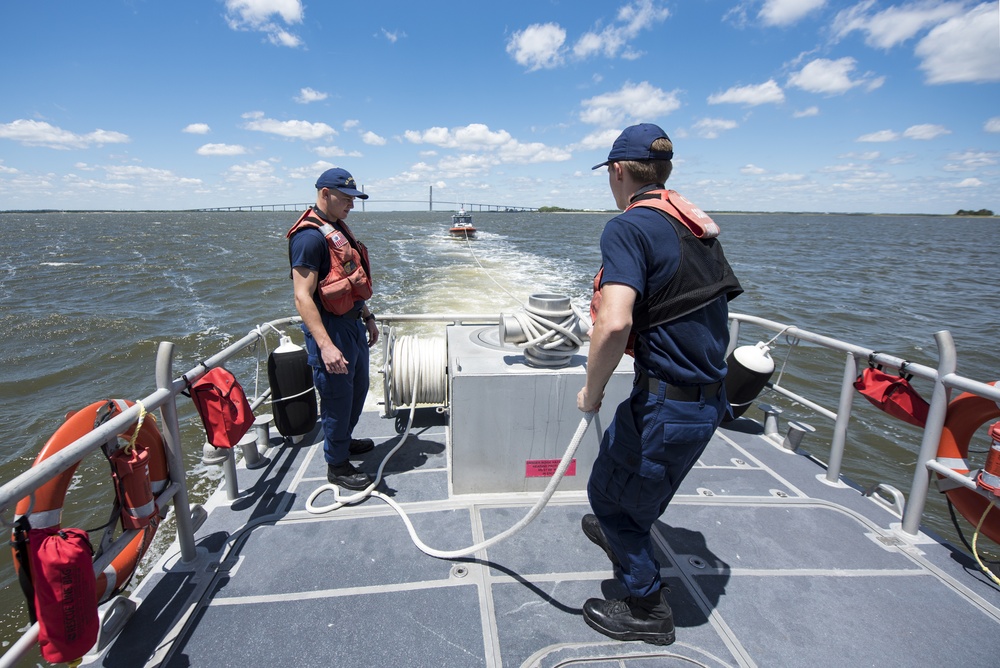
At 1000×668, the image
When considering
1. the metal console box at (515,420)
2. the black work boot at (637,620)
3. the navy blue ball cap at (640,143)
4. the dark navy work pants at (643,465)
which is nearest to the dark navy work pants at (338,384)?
the metal console box at (515,420)

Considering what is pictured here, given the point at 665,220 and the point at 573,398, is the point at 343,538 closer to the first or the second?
the point at 573,398

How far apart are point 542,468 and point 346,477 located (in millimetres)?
1272

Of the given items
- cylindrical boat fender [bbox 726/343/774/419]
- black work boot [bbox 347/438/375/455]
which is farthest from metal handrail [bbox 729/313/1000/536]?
black work boot [bbox 347/438/375/455]

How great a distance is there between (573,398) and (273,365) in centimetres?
208

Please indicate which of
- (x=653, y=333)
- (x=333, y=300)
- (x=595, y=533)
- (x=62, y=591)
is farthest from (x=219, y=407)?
(x=653, y=333)

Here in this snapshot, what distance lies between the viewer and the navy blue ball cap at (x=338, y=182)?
294 centimetres

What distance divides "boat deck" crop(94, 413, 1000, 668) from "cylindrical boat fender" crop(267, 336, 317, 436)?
19.2 inches

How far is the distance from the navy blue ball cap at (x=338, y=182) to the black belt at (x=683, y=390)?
6.67 feet

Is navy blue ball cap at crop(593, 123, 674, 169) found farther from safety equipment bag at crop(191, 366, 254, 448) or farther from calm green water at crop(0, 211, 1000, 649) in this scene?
calm green water at crop(0, 211, 1000, 649)

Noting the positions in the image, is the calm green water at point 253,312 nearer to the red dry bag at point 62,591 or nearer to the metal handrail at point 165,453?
the metal handrail at point 165,453

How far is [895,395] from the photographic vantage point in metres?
2.94

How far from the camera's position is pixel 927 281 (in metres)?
22.0

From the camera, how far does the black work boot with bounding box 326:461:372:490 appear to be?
3215mm

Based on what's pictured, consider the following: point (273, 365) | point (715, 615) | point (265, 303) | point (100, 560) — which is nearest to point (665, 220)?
point (715, 615)
